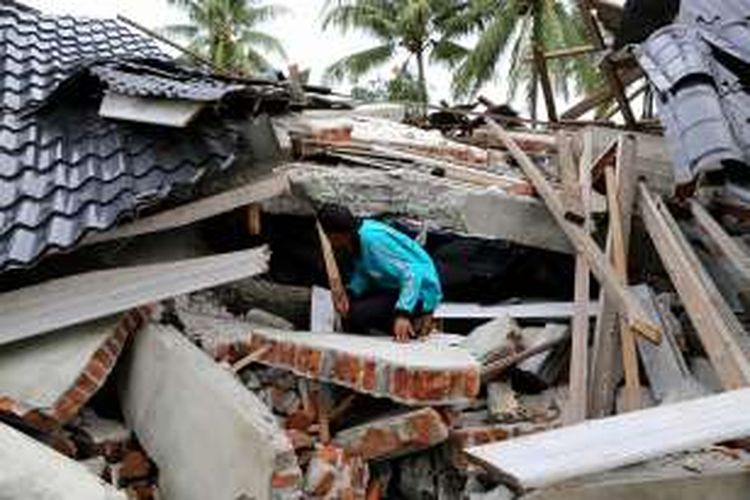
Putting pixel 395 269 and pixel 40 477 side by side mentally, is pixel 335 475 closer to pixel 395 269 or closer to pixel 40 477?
pixel 40 477

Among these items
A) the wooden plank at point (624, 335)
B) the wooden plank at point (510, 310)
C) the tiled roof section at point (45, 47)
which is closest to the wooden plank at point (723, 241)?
the wooden plank at point (624, 335)

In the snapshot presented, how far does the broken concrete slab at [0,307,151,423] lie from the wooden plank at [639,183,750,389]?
2.81 metres

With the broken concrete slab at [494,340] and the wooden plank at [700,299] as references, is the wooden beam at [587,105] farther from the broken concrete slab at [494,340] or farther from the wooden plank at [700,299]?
the broken concrete slab at [494,340]

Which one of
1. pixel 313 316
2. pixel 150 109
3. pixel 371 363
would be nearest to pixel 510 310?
pixel 313 316

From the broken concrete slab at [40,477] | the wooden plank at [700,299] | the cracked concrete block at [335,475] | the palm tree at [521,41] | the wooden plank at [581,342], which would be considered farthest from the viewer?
the palm tree at [521,41]

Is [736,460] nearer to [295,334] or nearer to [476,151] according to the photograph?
[295,334]

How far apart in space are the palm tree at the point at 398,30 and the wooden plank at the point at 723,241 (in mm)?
20820

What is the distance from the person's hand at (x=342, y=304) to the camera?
605 cm

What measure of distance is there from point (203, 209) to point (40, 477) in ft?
8.36

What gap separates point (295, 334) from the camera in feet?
17.9

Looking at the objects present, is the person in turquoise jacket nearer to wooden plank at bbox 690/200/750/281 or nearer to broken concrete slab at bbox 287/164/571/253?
broken concrete slab at bbox 287/164/571/253

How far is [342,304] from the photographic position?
607 centimetres

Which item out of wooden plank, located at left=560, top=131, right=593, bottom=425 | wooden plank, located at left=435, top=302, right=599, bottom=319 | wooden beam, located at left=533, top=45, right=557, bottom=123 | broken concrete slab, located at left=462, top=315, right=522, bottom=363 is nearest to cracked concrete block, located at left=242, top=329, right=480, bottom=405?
broken concrete slab, located at left=462, top=315, right=522, bottom=363

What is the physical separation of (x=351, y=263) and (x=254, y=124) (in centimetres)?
118
